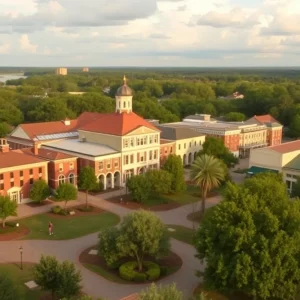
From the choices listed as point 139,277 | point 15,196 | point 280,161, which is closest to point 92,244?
point 139,277

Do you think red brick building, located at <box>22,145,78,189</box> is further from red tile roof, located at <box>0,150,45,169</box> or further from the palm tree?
the palm tree

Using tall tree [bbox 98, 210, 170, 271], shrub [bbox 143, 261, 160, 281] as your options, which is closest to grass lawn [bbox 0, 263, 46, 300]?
tall tree [bbox 98, 210, 170, 271]

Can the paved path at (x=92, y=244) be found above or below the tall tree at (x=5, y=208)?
below

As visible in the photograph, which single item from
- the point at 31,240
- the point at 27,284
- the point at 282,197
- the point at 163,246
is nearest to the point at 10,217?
the point at 31,240

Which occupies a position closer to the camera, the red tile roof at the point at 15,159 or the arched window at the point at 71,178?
the red tile roof at the point at 15,159

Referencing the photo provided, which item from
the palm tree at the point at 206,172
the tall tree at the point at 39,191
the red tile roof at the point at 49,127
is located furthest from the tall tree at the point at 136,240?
the red tile roof at the point at 49,127

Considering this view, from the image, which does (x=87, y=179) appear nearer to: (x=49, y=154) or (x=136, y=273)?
(x=49, y=154)

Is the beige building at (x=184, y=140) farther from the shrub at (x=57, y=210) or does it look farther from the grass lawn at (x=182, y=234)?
the grass lawn at (x=182, y=234)
